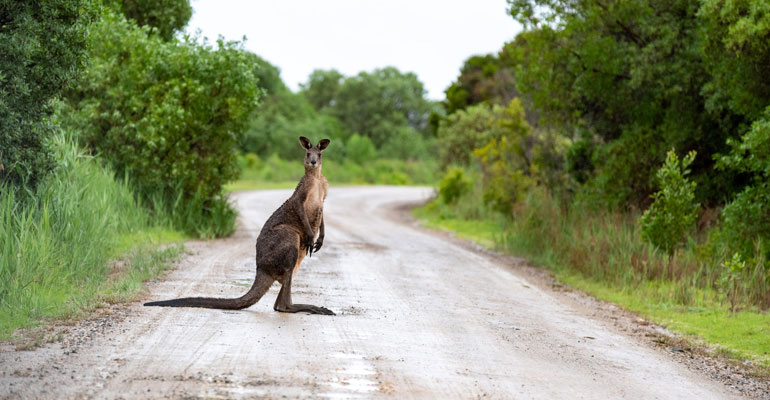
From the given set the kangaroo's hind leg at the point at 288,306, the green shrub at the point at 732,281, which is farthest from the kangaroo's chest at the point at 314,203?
the green shrub at the point at 732,281

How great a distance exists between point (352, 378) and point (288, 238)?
2633 millimetres

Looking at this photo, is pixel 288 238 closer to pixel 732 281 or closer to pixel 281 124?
pixel 732 281

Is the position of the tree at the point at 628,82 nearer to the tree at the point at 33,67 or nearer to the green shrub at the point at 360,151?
the tree at the point at 33,67

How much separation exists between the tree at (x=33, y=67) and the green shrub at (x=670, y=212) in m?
10.1

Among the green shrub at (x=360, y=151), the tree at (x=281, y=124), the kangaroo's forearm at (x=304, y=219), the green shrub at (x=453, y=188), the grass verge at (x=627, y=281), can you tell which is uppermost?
the tree at (x=281, y=124)

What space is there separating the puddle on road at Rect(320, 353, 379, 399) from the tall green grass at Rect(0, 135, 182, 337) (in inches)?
133

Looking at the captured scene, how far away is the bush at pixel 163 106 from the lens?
20.4 m

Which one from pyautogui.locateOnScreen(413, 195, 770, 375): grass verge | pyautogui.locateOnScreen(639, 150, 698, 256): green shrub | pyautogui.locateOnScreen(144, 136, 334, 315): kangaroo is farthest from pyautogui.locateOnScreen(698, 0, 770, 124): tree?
pyautogui.locateOnScreen(144, 136, 334, 315): kangaroo

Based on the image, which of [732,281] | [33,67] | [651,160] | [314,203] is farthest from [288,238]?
[651,160]

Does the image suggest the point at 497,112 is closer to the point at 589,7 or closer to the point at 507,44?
the point at 507,44

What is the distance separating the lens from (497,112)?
38.6m

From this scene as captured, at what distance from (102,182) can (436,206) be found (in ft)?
64.6

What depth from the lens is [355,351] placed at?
26.1 feet

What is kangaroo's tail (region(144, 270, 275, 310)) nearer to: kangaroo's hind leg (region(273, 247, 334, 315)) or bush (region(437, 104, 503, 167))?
kangaroo's hind leg (region(273, 247, 334, 315))
